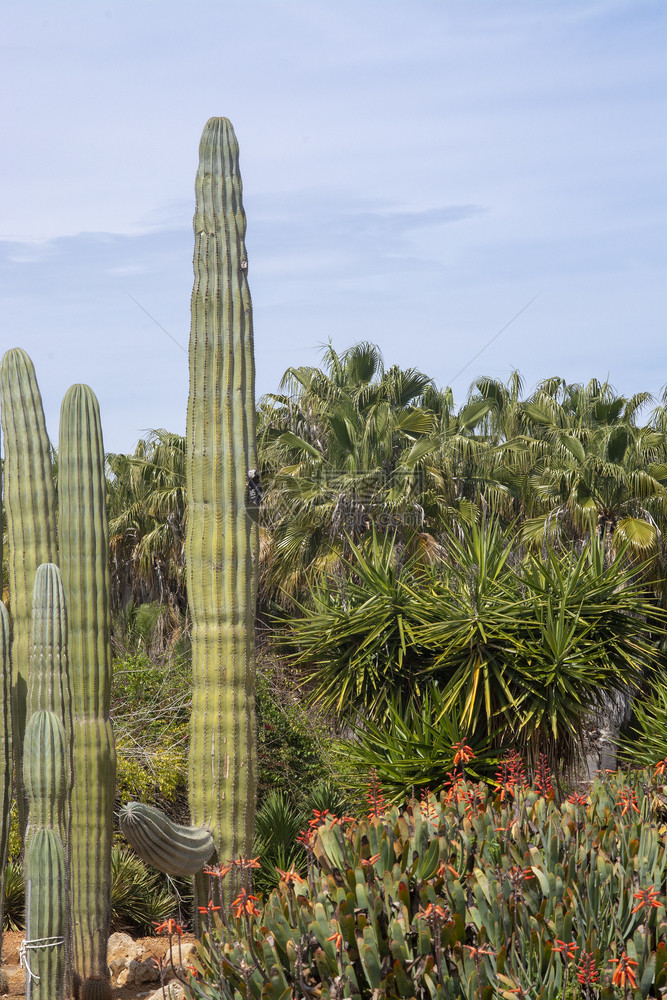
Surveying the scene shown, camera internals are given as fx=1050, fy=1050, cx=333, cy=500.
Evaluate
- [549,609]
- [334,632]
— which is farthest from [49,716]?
[549,609]

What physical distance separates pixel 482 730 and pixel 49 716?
4.24 meters

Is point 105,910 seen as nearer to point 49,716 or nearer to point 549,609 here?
point 49,716

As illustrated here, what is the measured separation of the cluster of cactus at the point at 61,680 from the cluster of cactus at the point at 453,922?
6.50 ft

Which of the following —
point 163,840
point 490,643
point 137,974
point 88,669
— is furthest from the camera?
point 137,974

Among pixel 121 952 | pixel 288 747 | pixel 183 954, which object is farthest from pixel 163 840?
pixel 288 747

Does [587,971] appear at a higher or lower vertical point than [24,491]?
lower

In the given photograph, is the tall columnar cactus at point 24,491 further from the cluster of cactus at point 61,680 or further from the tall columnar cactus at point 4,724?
the tall columnar cactus at point 4,724

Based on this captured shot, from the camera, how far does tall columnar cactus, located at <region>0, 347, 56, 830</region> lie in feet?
27.8

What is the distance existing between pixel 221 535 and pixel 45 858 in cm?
227

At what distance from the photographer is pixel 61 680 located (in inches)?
279

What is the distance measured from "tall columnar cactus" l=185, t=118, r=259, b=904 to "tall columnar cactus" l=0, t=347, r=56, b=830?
2.11m

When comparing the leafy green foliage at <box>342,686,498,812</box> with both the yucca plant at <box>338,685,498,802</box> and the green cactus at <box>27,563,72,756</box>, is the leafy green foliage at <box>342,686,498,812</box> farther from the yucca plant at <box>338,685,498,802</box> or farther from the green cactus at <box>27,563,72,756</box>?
the green cactus at <box>27,563,72,756</box>

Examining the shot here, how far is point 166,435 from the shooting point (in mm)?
21109

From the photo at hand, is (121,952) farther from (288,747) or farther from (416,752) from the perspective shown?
(288,747)
